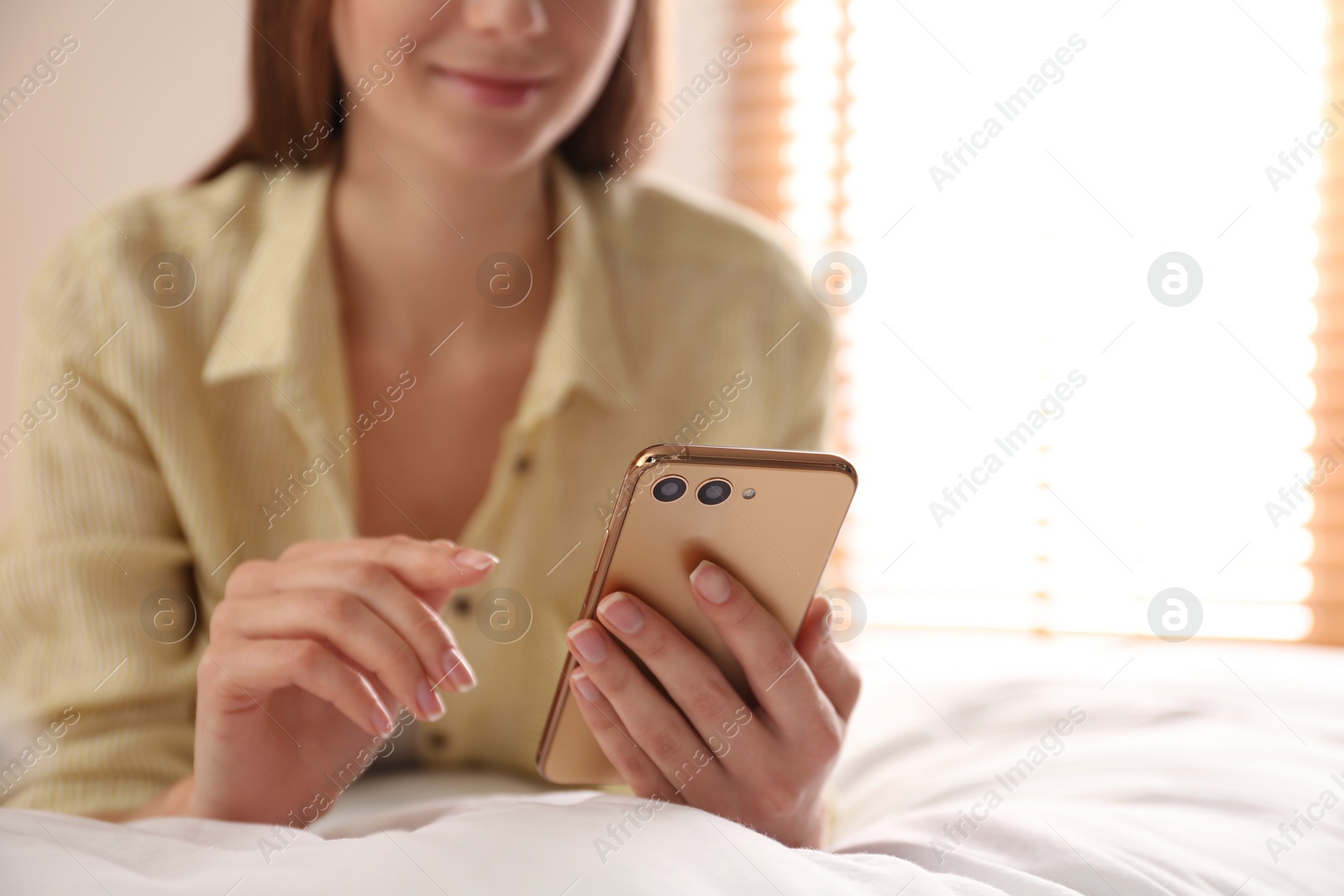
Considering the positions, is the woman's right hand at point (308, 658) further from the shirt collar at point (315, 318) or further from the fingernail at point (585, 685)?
the shirt collar at point (315, 318)

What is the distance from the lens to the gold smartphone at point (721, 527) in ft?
1.55

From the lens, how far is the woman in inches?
23.5

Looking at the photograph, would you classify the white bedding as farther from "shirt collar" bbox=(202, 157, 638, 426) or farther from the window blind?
the window blind

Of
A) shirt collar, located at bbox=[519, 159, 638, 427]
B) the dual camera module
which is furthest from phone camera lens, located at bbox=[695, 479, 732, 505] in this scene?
shirt collar, located at bbox=[519, 159, 638, 427]

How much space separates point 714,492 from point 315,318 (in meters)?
0.47

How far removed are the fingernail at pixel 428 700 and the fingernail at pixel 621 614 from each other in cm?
10

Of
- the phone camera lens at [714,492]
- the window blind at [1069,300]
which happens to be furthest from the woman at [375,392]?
the window blind at [1069,300]

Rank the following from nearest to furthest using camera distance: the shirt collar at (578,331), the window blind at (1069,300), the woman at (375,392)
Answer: the woman at (375,392)
the shirt collar at (578,331)
the window blind at (1069,300)

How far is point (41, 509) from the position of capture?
74 cm

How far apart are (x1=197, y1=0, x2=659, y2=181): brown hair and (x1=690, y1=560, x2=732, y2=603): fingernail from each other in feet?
1.88

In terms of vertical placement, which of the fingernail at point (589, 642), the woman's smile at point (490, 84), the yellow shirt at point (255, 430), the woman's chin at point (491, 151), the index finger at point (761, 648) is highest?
the woman's smile at point (490, 84)

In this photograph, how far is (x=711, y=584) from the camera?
49 centimetres

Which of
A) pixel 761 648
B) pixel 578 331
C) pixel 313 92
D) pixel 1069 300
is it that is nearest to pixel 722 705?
pixel 761 648

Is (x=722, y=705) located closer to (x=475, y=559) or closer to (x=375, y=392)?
(x=475, y=559)
